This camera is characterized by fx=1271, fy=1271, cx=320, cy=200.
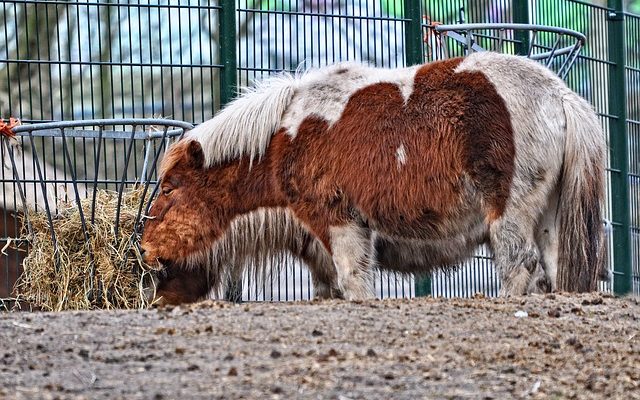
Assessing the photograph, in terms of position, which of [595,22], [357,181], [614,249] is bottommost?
[614,249]

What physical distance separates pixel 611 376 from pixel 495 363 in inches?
19.6

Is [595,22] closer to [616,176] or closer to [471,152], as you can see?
[616,176]

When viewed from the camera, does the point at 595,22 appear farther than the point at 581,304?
Yes

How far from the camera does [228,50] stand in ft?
34.5

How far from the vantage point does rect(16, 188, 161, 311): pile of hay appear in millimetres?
8586

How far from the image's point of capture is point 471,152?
26.1 feet

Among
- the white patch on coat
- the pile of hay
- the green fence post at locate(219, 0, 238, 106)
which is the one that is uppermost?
the green fence post at locate(219, 0, 238, 106)

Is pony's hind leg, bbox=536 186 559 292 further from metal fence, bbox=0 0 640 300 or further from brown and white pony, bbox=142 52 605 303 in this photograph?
metal fence, bbox=0 0 640 300

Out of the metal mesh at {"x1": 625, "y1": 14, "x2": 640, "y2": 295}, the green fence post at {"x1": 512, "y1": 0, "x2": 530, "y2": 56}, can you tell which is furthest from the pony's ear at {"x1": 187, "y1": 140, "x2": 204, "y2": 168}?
the metal mesh at {"x1": 625, "y1": 14, "x2": 640, "y2": 295}

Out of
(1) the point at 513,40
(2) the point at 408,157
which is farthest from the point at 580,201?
(1) the point at 513,40

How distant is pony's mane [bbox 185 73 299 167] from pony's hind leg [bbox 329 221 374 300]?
85 cm

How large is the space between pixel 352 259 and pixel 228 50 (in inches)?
118

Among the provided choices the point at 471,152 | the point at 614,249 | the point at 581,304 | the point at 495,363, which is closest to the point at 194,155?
the point at 471,152

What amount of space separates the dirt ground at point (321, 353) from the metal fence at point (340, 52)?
9.41 feet
